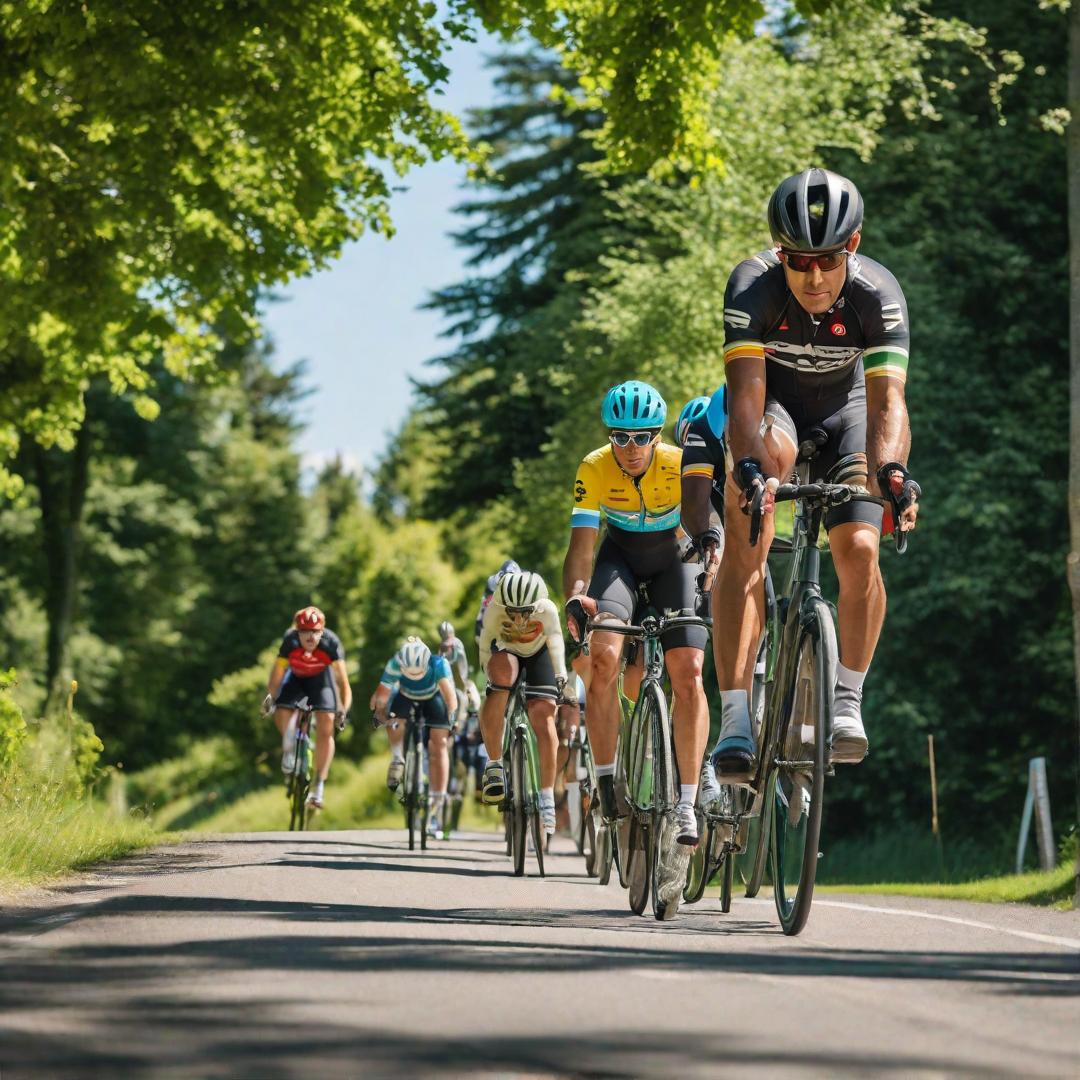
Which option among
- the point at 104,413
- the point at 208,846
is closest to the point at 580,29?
the point at 208,846

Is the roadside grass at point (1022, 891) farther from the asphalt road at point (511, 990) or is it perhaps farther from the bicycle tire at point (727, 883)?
the asphalt road at point (511, 990)

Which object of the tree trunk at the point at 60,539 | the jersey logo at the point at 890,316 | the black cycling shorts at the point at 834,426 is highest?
the tree trunk at the point at 60,539

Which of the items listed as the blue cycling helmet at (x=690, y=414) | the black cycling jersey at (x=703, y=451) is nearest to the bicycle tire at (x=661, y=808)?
the black cycling jersey at (x=703, y=451)

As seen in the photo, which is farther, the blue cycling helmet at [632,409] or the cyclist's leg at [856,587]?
the blue cycling helmet at [632,409]

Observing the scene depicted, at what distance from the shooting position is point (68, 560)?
36.7 m

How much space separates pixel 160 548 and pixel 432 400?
7217 millimetres

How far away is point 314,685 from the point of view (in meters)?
19.5

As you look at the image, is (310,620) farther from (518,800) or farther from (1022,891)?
(1022,891)

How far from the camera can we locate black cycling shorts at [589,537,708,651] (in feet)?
33.4

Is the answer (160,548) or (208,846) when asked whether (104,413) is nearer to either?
(160,548)

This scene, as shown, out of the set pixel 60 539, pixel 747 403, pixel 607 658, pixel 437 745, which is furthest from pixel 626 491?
pixel 60 539

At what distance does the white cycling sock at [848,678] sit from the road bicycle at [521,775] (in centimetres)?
545

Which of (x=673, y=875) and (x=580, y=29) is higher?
(x=580, y=29)

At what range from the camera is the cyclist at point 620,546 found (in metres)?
10.1
